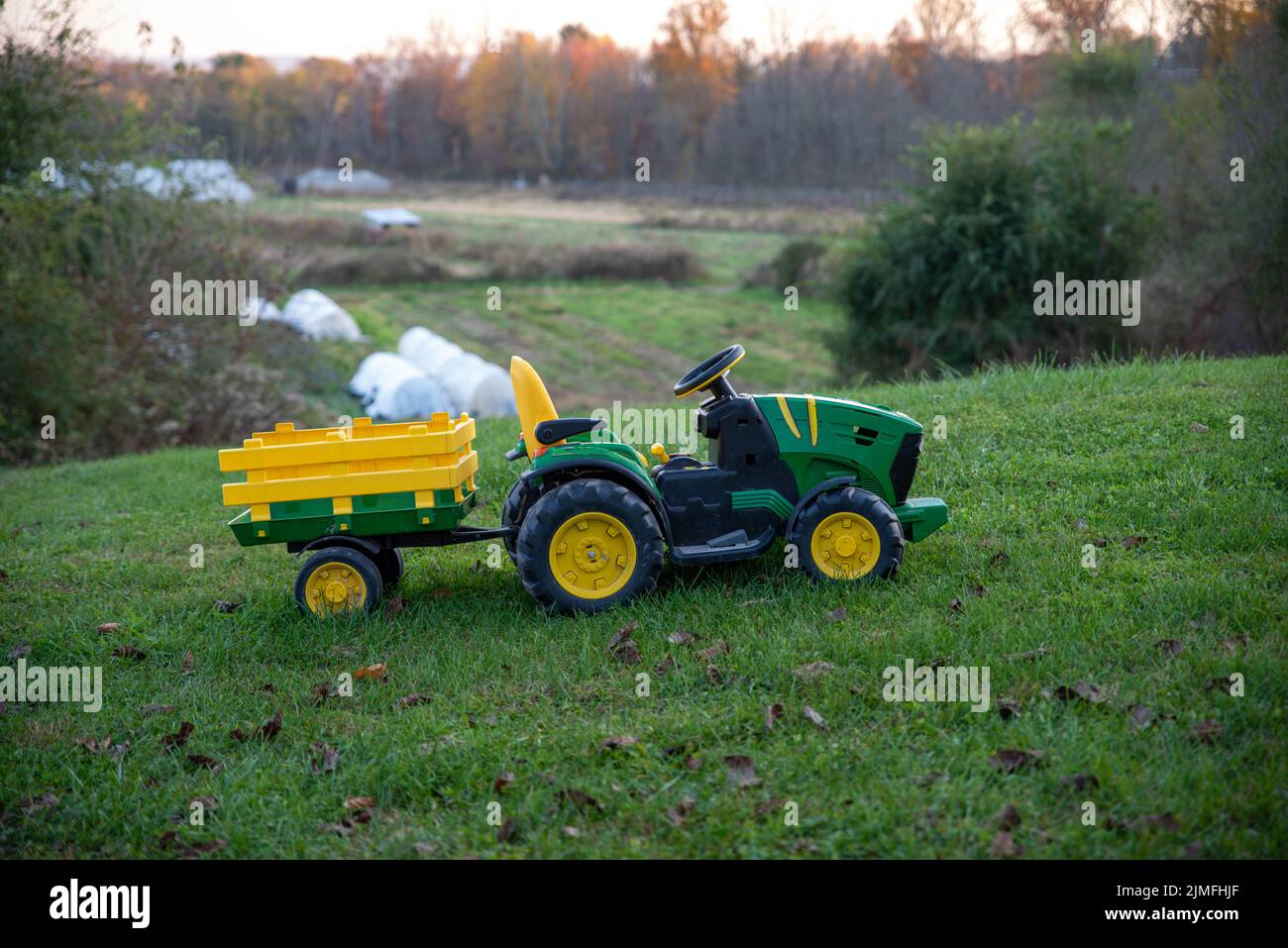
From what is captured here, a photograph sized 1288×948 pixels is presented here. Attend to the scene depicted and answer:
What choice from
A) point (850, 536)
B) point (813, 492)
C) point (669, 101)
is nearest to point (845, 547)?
point (850, 536)

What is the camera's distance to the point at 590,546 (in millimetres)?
6074

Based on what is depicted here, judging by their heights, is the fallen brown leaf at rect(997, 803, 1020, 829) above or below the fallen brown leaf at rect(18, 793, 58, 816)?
above

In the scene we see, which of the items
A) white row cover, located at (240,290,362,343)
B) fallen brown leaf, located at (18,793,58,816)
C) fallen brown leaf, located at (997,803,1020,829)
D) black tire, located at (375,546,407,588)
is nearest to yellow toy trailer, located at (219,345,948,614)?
black tire, located at (375,546,407,588)

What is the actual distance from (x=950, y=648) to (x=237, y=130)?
21.0m

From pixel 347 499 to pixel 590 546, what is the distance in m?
1.49

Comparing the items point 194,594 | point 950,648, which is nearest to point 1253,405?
point 950,648

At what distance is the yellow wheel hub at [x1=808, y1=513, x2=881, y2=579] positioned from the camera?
6051 mm

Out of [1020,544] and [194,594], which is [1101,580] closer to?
[1020,544]

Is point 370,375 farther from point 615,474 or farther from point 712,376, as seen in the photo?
point 712,376

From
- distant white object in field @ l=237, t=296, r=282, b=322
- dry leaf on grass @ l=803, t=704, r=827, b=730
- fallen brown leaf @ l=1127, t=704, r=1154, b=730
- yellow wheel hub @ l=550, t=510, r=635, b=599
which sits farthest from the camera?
distant white object in field @ l=237, t=296, r=282, b=322

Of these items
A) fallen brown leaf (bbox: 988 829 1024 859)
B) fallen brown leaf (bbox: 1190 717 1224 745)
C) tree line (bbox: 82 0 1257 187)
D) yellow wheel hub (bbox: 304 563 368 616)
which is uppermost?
tree line (bbox: 82 0 1257 187)

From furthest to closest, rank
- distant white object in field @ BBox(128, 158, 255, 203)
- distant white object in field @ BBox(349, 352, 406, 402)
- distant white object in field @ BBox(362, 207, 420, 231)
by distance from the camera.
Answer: distant white object in field @ BBox(362, 207, 420, 231)
distant white object in field @ BBox(349, 352, 406, 402)
distant white object in field @ BBox(128, 158, 255, 203)

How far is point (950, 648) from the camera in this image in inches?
203

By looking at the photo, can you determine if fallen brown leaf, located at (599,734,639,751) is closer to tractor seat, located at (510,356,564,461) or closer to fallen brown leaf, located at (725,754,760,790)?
fallen brown leaf, located at (725,754,760,790)
